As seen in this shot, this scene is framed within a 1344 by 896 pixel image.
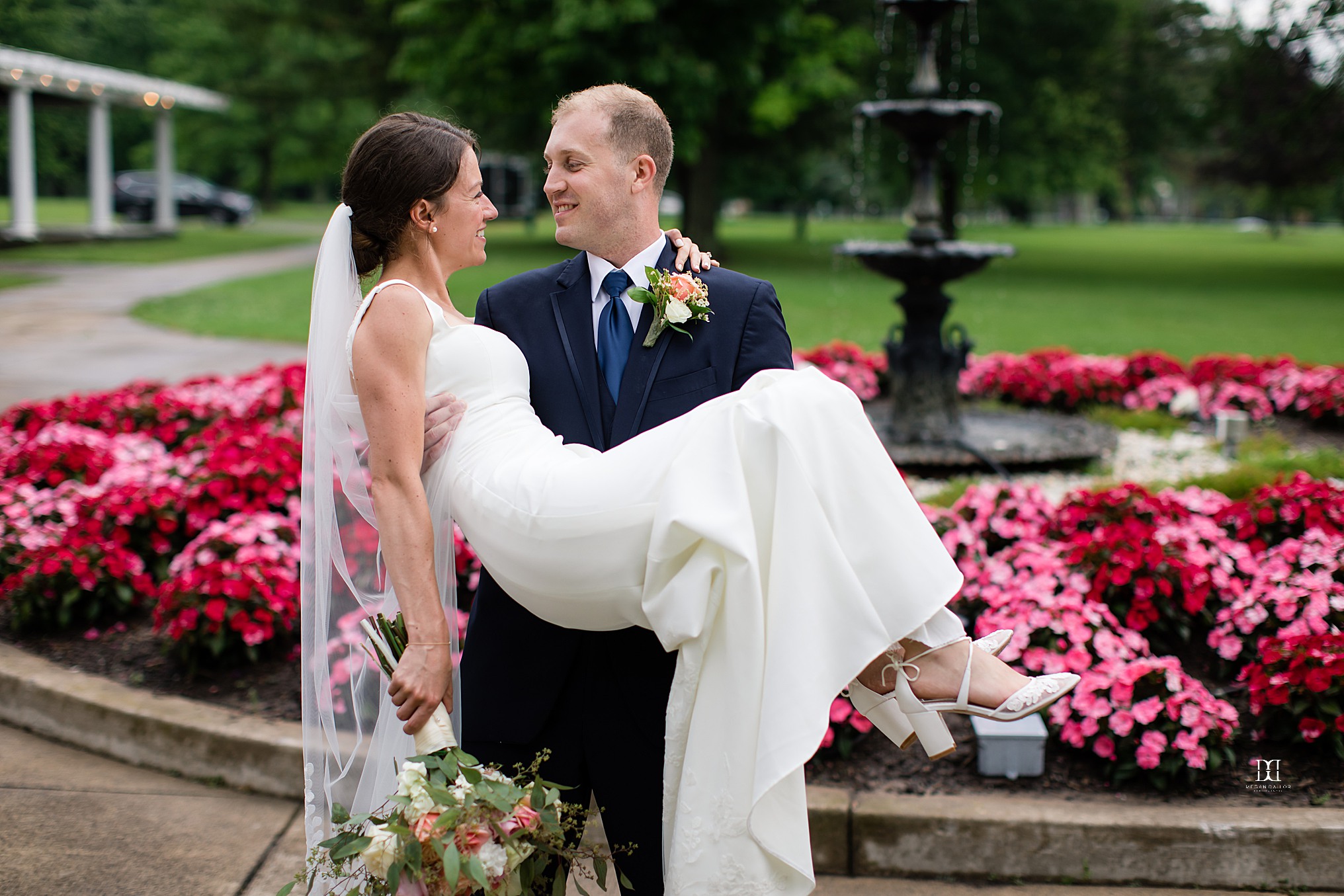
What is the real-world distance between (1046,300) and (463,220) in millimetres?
21694

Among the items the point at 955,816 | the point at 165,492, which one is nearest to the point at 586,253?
the point at 955,816

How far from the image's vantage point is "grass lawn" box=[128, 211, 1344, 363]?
1636 cm

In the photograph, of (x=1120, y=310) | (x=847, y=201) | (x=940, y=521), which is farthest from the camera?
(x=847, y=201)

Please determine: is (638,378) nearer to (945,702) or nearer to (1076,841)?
(945,702)

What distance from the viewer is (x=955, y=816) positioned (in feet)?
11.3

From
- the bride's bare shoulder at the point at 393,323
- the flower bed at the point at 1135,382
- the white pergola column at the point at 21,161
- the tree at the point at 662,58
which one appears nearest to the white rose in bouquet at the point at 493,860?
the bride's bare shoulder at the point at 393,323

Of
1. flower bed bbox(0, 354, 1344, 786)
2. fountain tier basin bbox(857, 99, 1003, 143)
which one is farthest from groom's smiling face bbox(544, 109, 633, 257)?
fountain tier basin bbox(857, 99, 1003, 143)

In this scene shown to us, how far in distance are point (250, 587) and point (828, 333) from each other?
1300 cm

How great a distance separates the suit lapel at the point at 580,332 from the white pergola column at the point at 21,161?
98.0 feet

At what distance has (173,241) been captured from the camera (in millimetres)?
34156

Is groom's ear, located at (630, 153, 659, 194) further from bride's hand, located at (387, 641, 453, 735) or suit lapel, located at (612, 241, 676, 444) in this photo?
bride's hand, located at (387, 641, 453, 735)

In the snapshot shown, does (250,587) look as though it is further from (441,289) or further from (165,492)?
(441,289)

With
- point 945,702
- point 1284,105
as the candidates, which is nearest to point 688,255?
point 945,702

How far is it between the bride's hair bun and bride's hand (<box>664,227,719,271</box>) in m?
0.54
